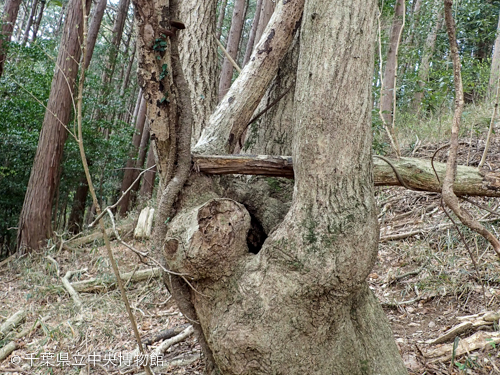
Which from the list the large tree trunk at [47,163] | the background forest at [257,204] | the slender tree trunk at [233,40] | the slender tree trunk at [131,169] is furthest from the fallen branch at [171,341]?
the slender tree trunk at [131,169]

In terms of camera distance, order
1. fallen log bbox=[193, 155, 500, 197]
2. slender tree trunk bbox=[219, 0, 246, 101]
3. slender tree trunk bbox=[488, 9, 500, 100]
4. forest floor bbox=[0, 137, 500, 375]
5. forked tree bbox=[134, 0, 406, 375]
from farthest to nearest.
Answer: slender tree trunk bbox=[219, 0, 246, 101] < slender tree trunk bbox=[488, 9, 500, 100] < forest floor bbox=[0, 137, 500, 375] < fallen log bbox=[193, 155, 500, 197] < forked tree bbox=[134, 0, 406, 375]

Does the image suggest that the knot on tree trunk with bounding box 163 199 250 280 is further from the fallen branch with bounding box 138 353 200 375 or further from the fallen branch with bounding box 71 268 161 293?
the fallen branch with bounding box 71 268 161 293

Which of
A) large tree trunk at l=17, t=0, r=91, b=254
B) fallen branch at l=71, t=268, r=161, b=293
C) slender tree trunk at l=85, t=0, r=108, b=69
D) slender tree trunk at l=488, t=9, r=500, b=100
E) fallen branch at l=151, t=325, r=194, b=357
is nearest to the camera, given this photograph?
fallen branch at l=151, t=325, r=194, b=357

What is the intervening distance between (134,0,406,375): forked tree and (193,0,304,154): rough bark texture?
1.72 ft

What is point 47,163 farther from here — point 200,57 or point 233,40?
point 200,57

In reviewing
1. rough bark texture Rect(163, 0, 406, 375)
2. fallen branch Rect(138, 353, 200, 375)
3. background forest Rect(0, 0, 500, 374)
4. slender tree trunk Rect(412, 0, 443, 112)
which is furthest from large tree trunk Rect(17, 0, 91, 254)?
slender tree trunk Rect(412, 0, 443, 112)

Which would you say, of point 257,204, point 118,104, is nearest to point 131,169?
point 118,104

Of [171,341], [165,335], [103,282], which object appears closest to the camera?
[171,341]

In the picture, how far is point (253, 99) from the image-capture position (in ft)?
9.18

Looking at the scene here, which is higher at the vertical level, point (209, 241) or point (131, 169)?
point (209, 241)

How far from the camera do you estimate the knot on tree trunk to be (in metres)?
2.13

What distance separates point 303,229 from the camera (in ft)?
6.87

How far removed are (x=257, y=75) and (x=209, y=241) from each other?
4.15 feet

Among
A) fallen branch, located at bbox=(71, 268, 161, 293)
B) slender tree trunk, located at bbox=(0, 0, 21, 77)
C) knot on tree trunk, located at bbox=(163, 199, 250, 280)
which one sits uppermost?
slender tree trunk, located at bbox=(0, 0, 21, 77)
